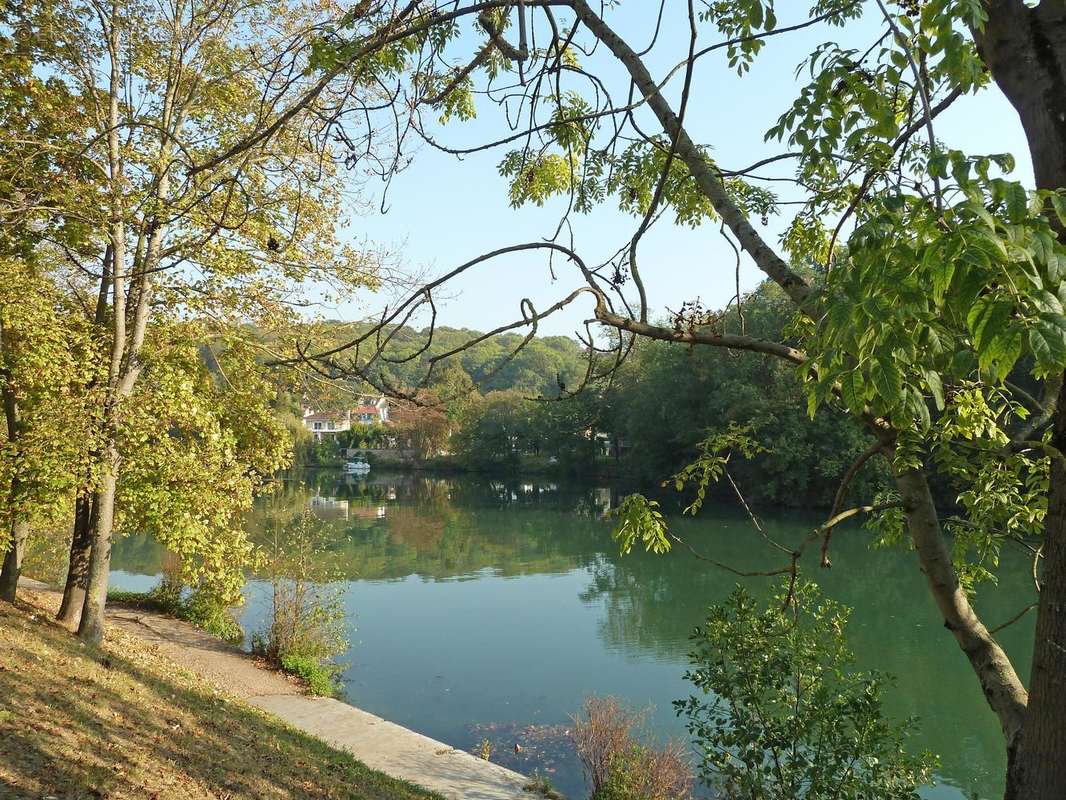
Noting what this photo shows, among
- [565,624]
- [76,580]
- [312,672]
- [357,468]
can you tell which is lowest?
[565,624]

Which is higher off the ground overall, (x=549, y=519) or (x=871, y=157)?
(x=871, y=157)

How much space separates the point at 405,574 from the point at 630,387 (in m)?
20.3

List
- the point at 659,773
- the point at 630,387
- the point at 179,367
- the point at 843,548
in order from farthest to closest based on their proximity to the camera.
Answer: the point at 630,387 → the point at 843,548 → the point at 179,367 → the point at 659,773

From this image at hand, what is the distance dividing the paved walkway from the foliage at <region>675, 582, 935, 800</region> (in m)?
3.32

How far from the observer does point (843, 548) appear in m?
21.5

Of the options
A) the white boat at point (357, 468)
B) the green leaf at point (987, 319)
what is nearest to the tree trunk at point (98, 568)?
the green leaf at point (987, 319)

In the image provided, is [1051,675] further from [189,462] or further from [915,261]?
[189,462]

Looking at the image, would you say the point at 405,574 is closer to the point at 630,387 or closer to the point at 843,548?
the point at 843,548

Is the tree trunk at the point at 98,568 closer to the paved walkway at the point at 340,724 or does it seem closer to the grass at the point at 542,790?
the paved walkway at the point at 340,724

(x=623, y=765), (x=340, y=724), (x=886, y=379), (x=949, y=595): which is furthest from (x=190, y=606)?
(x=886, y=379)

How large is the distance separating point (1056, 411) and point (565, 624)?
532 inches

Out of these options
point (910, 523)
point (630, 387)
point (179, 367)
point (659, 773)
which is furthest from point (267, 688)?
point (630, 387)

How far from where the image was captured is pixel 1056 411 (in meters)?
2.08

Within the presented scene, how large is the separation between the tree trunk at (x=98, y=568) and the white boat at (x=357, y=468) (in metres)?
47.2
